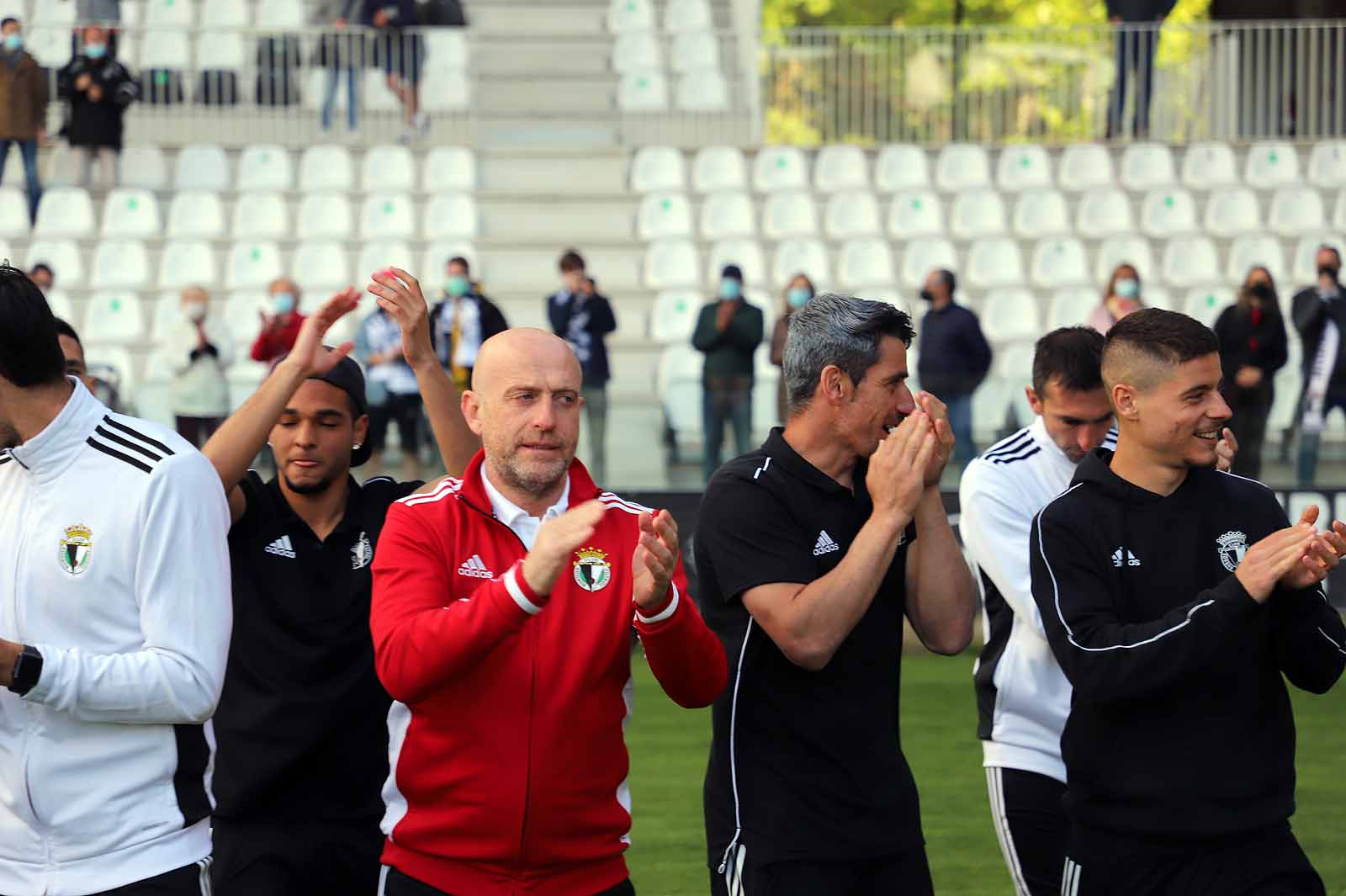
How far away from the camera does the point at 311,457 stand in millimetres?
4609

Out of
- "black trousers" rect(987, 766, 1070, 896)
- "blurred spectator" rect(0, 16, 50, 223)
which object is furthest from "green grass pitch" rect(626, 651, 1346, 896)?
"blurred spectator" rect(0, 16, 50, 223)

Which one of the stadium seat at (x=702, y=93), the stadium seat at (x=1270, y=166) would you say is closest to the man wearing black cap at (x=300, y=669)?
the stadium seat at (x=702, y=93)

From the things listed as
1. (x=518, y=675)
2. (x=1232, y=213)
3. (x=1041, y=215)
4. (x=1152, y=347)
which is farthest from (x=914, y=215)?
(x=518, y=675)

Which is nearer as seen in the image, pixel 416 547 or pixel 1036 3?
pixel 416 547

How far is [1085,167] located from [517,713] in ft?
55.5

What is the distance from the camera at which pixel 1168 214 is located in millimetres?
19031

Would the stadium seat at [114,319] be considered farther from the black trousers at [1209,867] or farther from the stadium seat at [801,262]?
the black trousers at [1209,867]

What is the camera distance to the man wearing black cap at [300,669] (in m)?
4.40

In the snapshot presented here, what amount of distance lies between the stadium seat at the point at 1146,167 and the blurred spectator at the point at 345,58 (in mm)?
8250

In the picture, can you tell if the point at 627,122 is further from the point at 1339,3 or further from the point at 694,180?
the point at 1339,3

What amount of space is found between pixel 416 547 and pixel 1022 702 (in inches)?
77.4

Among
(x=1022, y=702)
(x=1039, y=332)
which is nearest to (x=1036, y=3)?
(x=1039, y=332)

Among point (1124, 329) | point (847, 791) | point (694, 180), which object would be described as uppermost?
point (694, 180)

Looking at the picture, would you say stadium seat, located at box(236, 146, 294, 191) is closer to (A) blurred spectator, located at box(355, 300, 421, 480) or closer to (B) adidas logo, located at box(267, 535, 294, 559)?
(A) blurred spectator, located at box(355, 300, 421, 480)
